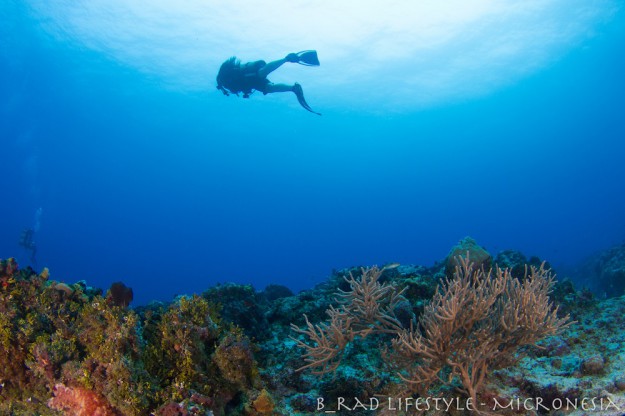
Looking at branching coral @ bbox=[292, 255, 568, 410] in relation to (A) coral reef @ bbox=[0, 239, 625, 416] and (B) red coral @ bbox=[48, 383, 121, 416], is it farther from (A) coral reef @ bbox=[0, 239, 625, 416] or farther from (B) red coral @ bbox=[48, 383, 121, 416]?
(B) red coral @ bbox=[48, 383, 121, 416]

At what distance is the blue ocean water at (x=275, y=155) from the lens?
47.0m

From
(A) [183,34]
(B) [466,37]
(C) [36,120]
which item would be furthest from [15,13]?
(C) [36,120]

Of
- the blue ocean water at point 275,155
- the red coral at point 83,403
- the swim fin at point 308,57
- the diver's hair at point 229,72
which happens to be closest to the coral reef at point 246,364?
the red coral at point 83,403

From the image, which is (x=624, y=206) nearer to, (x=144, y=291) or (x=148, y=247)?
(x=144, y=291)

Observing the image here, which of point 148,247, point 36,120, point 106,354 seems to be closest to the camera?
point 106,354

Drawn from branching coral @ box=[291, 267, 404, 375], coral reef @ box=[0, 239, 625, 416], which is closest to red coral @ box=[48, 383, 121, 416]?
coral reef @ box=[0, 239, 625, 416]

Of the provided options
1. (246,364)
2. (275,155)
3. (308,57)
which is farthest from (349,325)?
(275,155)

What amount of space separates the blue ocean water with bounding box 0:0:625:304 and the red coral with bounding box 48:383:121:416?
1436 inches

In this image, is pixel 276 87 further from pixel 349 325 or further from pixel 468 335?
pixel 468 335

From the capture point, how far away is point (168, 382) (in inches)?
156

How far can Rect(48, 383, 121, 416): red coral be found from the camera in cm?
360

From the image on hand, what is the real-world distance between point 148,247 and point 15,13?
12602cm

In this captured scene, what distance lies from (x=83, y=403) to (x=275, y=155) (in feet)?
385

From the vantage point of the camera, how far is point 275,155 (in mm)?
118812
